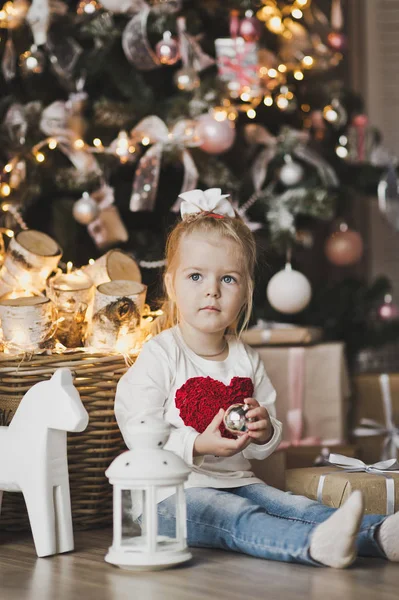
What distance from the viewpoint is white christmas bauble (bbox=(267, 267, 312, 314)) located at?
240 cm

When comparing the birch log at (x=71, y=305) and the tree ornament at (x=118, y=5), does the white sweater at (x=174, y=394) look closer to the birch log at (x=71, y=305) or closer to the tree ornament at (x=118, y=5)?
the birch log at (x=71, y=305)

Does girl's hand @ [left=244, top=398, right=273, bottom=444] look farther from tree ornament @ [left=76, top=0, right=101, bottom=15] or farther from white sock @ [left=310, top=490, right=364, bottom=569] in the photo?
tree ornament @ [left=76, top=0, right=101, bottom=15]

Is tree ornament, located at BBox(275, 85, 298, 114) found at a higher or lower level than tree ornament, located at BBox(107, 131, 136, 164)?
higher

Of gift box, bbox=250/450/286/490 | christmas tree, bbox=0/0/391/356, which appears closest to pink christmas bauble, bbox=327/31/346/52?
christmas tree, bbox=0/0/391/356

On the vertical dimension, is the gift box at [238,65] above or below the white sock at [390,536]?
above

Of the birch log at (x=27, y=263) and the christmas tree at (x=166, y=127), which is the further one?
the christmas tree at (x=166, y=127)

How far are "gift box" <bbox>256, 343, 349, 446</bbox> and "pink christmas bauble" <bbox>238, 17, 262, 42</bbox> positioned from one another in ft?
2.85

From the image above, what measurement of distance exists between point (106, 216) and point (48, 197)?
0.93 ft

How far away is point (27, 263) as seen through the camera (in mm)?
1983

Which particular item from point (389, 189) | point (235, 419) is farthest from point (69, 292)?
point (389, 189)

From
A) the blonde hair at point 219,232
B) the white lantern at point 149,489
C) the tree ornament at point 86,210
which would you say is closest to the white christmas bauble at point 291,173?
the tree ornament at point 86,210

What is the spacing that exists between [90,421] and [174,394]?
206mm

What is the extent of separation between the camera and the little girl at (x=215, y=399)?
1.52 m

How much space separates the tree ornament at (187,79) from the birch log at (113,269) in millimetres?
599
